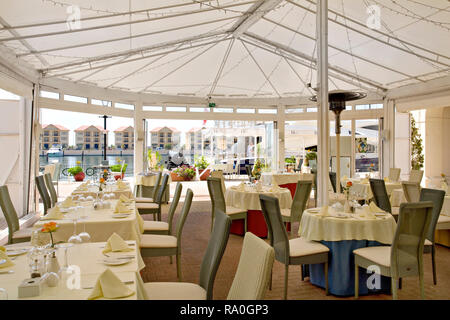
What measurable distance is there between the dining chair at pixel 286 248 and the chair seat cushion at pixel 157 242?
1.10 m

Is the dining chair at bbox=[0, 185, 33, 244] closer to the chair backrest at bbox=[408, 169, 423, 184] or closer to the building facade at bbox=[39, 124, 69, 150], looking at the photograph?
the building facade at bbox=[39, 124, 69, 150]

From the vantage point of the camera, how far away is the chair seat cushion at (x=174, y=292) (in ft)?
8.83

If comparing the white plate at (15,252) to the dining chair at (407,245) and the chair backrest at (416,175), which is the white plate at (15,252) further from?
the chair backrest at (416,175)

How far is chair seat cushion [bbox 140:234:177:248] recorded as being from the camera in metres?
4.01

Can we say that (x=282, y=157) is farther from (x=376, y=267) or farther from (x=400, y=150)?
(x=376, y=267)

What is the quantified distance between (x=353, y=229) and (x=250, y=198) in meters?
2.69

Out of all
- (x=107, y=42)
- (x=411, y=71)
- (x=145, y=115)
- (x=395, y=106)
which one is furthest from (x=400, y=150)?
(x=107, y=42)

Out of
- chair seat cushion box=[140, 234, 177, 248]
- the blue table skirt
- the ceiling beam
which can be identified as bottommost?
the blue table skirt

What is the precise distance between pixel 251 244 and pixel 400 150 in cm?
1142

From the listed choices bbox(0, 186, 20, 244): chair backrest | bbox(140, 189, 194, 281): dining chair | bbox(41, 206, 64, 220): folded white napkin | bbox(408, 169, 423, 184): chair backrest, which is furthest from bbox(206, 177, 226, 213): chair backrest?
bbox(408, 169, 423, 184): chair backrest

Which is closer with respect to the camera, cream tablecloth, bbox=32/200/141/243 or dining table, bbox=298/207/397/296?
cream tablecloth, bbox=32/200/141/243

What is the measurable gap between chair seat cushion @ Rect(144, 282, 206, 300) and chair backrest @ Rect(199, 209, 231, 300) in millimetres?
65
